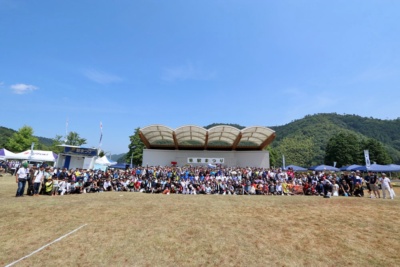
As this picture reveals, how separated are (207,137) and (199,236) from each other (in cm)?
2488

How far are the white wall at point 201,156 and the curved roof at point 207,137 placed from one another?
88 cm

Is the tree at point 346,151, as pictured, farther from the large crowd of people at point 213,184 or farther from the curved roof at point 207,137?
the large crowd of people at point 213,184

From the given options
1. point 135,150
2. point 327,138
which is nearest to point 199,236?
point 135,150

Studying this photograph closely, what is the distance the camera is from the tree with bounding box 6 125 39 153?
57.4 meters

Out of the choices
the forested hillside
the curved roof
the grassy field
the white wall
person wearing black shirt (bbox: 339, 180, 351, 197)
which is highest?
the forested hillside

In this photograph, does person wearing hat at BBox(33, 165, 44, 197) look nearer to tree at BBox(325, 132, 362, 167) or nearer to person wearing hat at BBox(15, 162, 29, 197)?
person wearing hat at BBox(15, 162, 29, 197)

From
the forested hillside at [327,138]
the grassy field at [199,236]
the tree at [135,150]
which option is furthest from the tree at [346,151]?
the grassy field at [199,236]

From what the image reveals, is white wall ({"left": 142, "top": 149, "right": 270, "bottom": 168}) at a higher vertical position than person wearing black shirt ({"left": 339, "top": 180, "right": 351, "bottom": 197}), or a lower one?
higher

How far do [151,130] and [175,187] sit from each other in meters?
14.6

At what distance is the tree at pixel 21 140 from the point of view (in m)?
57.4

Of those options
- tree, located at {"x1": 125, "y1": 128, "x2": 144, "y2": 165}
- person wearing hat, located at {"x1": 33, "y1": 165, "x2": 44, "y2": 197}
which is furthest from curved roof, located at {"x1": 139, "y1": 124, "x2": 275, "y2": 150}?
tree, located at {"x1": 125, "y1": 128, "x2": 144, "y2": 165}

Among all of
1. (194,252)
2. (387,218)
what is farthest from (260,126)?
(194,252)

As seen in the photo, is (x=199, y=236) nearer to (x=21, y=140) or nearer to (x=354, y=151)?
(x=21, y=140)

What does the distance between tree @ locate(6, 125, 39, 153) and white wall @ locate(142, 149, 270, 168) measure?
44.7 m
